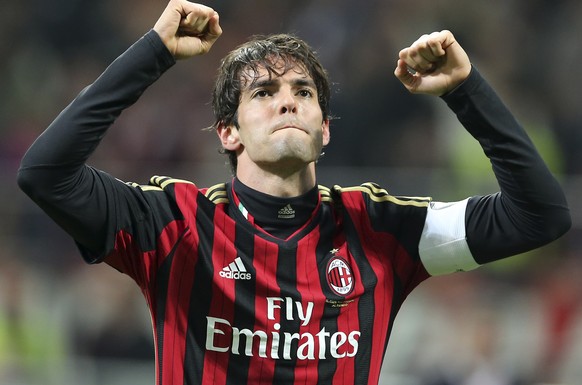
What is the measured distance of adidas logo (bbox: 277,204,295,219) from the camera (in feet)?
10.4

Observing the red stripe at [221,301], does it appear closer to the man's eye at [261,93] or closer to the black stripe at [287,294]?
the black stripe at [287,294]

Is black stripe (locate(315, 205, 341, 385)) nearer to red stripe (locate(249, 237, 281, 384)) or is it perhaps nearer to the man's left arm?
red stripe (locate(249, 237, 281, 384))

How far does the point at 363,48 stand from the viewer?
7.55 meters

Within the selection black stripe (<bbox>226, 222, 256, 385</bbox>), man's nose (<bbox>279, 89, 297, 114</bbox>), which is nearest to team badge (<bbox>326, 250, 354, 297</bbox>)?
black stripe (<bbox>226, 222, 256, 385</bbox>)

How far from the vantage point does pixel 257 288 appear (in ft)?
9.90

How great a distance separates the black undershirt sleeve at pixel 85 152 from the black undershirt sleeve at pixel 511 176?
2.94 ft

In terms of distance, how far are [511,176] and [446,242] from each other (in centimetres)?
33

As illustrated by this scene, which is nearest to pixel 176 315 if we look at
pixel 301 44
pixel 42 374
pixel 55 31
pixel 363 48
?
pixel 301 44

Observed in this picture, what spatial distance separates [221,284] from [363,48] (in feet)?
15.8

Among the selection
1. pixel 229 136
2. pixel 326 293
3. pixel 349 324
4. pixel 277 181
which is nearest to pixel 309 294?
pixel 326 293

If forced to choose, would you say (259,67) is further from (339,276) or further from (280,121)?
(339,276)

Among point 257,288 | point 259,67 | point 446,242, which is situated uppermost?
point 259,67

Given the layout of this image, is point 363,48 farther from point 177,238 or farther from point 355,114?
point 177,238

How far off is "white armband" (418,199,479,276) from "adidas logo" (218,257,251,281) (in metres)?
0.57
